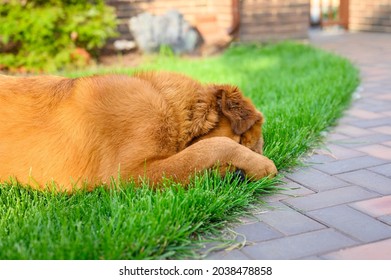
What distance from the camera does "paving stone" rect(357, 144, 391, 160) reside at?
3.85 metres

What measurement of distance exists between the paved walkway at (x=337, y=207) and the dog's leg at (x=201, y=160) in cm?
29

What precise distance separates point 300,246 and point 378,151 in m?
1.75

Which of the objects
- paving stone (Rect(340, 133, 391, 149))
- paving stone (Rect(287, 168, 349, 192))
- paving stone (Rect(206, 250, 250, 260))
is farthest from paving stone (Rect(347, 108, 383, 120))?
paving stone (Rect(206, 250, 250, 260))

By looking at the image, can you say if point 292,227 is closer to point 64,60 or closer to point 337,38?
point 64,60

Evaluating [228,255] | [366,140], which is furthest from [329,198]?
[366,140]

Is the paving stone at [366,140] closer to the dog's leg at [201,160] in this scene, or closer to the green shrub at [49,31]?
the dog's leg at [201,160]

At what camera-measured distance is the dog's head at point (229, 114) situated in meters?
3.15

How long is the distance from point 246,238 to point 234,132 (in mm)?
790

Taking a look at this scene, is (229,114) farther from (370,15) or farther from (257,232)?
(370,15)

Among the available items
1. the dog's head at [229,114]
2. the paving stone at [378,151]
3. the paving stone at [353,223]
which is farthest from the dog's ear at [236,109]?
the paving stone at [378,151]

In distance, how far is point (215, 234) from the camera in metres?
2.61

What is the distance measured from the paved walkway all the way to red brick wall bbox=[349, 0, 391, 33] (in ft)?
27.0

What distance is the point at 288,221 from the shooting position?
110 inches

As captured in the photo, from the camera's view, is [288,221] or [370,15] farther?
[370,15]
